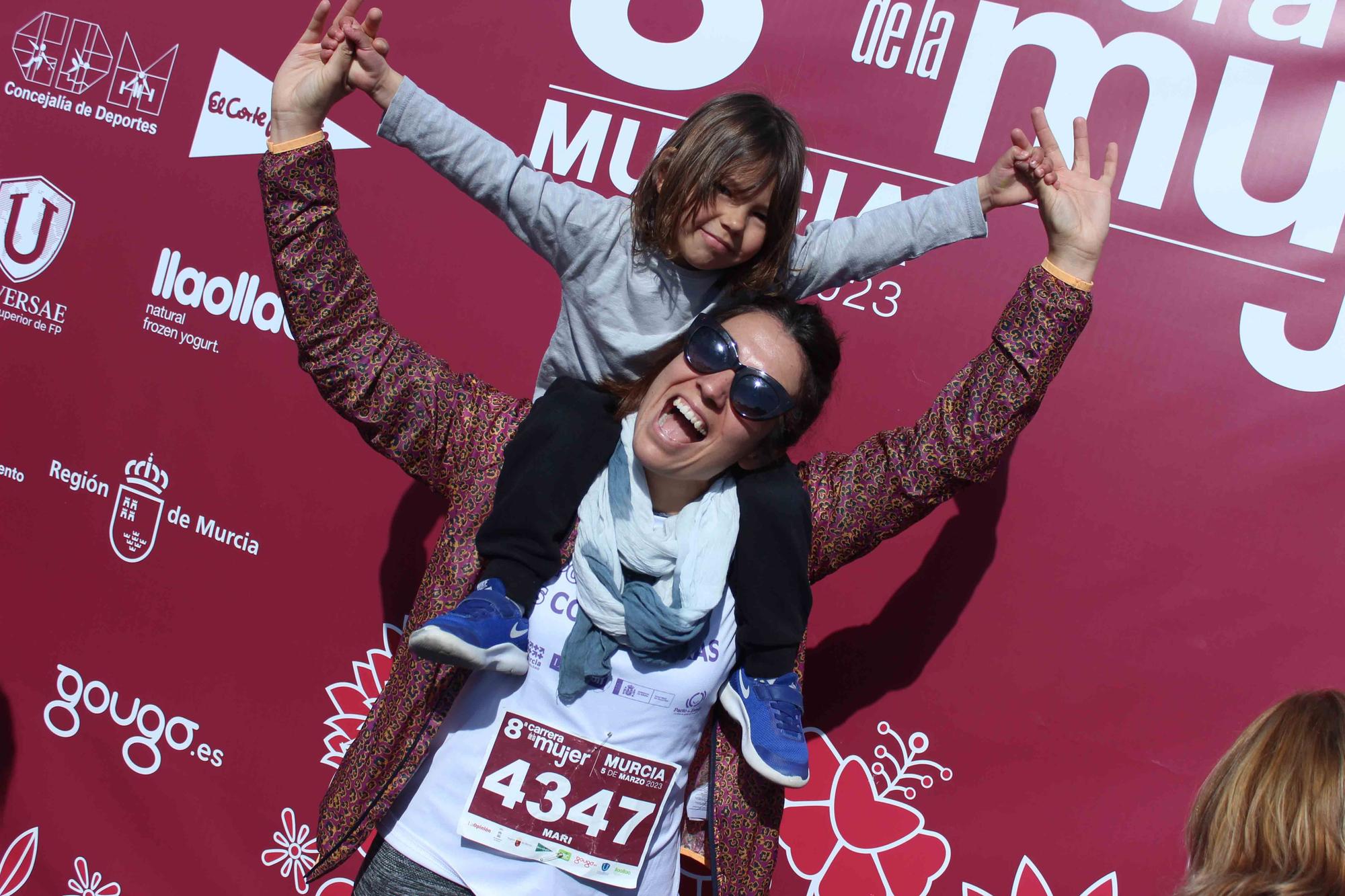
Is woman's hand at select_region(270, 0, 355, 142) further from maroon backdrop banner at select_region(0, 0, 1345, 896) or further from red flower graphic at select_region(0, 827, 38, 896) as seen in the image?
red flower graphic at select_region(0, 827, 38, 896)

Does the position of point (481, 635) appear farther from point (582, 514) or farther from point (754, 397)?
point (754, 397)

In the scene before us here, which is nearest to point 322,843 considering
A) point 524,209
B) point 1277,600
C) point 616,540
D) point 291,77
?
point 616,540

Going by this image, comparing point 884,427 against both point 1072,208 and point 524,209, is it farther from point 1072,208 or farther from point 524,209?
point 524,209

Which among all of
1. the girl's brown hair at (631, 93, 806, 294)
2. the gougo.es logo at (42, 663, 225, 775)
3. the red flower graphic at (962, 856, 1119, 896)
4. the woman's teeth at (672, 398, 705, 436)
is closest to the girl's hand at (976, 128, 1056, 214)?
the girl's brown hair at (631, 93, 806, 294)

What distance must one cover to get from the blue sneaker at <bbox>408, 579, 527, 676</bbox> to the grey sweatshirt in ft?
1.56

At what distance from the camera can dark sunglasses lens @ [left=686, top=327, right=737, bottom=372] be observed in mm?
1708

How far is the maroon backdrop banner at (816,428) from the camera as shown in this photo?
7.38 ft

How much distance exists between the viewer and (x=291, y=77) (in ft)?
5.63

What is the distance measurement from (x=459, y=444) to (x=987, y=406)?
0.85 m

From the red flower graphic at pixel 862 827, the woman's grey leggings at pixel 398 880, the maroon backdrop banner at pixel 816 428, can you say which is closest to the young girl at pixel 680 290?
the woman's grey leggings at pixel 398 880

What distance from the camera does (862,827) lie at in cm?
245

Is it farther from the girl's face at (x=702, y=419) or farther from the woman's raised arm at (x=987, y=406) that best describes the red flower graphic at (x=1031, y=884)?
the girl's face at (x=702, y=419)

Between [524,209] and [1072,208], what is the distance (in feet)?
2.89

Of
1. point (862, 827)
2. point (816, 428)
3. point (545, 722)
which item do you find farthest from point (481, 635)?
point (862, 827)
